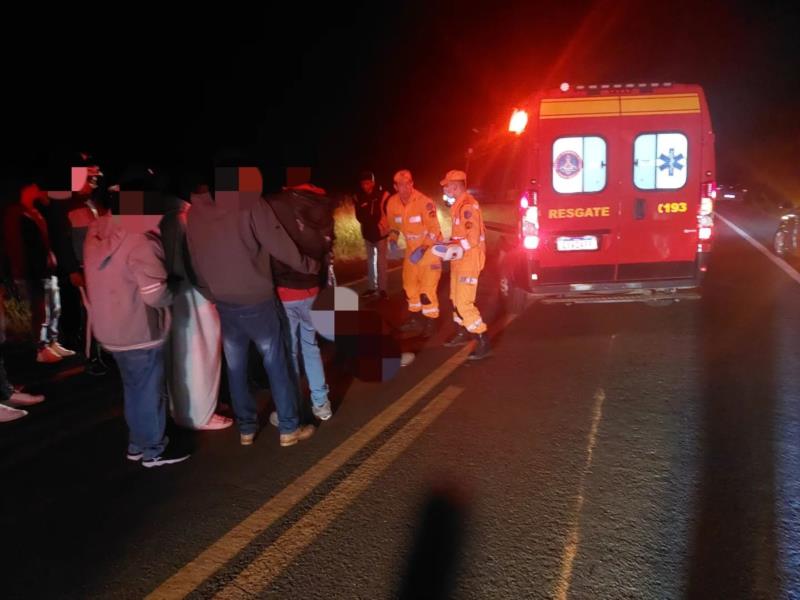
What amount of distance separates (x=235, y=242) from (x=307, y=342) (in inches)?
39.0

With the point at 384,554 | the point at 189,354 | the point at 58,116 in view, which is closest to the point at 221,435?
the point at 189,354

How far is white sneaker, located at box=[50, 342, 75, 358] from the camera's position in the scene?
22.1 ft

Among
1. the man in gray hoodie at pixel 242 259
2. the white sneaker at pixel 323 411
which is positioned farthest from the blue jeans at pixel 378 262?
the man in gray hoodie at pixel 242 259

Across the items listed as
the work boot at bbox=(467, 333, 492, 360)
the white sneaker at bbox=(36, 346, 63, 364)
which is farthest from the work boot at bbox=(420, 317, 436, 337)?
the white sneaker at bbox=(36, 346, 63, 364)

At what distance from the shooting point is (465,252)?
20.4 ft

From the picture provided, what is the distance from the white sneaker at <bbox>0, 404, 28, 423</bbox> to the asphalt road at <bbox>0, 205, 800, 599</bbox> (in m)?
0.14

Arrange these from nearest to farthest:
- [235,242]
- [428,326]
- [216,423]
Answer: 1. [235,242]
2. [216,423]
3. [428,326]

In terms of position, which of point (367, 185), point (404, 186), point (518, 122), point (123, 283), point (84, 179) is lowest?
point (123, 283)

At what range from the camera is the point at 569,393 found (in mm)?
5262

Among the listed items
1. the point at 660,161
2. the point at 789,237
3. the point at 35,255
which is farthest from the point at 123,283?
the point at 789,237

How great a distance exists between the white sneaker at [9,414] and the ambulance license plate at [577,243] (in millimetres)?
5063

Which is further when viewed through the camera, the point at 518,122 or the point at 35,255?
the point at 518,122

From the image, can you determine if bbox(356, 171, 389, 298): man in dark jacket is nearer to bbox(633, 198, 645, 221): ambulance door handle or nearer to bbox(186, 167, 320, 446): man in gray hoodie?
bbox(633, 198, 645, 221): ambulance door handle

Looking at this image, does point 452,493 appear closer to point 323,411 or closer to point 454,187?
point 323,411
